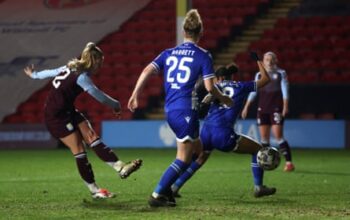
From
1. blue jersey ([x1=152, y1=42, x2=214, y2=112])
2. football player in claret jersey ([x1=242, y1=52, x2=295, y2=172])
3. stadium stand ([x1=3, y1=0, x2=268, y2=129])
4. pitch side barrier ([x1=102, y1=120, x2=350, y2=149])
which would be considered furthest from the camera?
stadium stand ([x1=3, y1=0, x2=268, y2=129])

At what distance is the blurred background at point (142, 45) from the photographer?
2186 centimetres

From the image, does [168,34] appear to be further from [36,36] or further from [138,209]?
[138,209]

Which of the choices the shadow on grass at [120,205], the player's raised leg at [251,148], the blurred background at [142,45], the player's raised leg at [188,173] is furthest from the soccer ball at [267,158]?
the blurred background at [142,45]

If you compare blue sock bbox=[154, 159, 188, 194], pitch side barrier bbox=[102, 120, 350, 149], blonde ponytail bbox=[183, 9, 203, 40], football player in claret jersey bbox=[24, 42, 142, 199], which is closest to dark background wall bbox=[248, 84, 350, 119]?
pitch side barrier bbox=[102, 120, 350, 149]

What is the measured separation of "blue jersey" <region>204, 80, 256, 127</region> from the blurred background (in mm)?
10873

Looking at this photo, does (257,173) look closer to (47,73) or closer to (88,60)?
(88,60)

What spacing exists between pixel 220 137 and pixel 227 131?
11 centimetres

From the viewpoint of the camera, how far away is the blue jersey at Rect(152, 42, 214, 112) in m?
8.40

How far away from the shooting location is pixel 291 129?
2042 centimetres

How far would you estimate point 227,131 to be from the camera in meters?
9.59

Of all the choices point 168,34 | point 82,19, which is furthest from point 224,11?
point 82,19

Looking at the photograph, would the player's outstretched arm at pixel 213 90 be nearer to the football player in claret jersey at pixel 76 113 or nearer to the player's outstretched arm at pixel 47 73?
the football player in claret jersey at pixel 76 113

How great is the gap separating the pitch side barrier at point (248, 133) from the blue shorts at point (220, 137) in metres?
10.2

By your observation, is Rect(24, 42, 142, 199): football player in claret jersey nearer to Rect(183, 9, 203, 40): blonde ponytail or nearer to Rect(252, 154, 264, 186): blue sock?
Rect(183, 9, 203, 40): blonde ponytail
